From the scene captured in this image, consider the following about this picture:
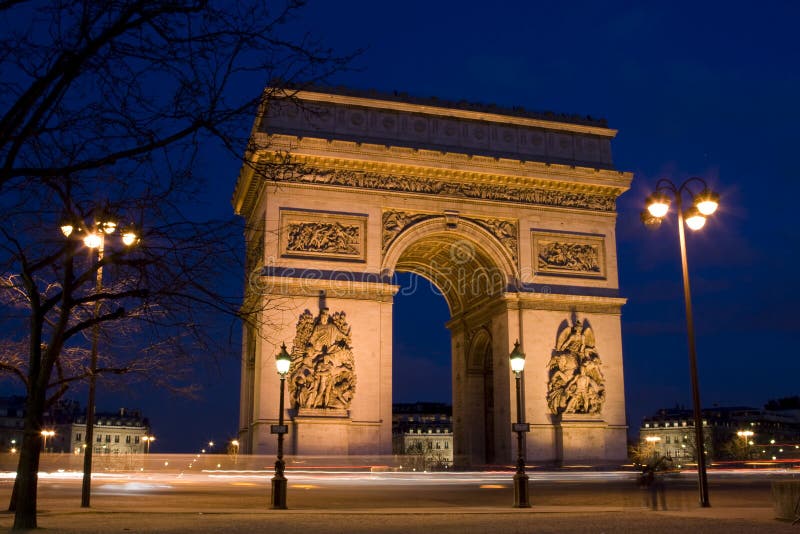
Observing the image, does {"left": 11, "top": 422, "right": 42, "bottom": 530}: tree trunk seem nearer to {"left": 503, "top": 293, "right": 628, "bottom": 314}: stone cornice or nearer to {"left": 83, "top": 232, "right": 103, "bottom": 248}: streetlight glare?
{"left": 83, "top": 232, "right": 103, "bottom": 248}: streetlight glare

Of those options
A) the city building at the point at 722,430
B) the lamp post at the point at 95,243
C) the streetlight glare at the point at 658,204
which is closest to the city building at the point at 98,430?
the city building at the point at 722,430

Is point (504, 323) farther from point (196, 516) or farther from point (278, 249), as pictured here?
point (196, 516)

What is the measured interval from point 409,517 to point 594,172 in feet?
76.2

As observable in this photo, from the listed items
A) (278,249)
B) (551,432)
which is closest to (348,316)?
(278,249)

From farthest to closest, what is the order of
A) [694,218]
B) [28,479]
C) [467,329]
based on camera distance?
1. [467,329]
2. [694,218]
3. [28,479]

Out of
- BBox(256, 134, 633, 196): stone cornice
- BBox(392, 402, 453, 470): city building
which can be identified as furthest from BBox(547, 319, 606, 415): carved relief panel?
BBox(392, 402, 453, 470): city building

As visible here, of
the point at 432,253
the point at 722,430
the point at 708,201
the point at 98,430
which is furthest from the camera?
the point at 98,430

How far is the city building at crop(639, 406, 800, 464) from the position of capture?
12362 centimetres

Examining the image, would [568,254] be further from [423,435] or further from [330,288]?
[423,435]

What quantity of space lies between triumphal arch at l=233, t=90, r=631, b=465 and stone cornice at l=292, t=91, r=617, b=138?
2.2 inches

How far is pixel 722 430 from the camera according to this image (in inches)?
5108

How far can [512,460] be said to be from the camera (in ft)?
108

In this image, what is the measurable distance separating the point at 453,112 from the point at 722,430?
108 meters

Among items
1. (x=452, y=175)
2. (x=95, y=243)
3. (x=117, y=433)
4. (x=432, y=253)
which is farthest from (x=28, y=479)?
(x=117, y=433)
